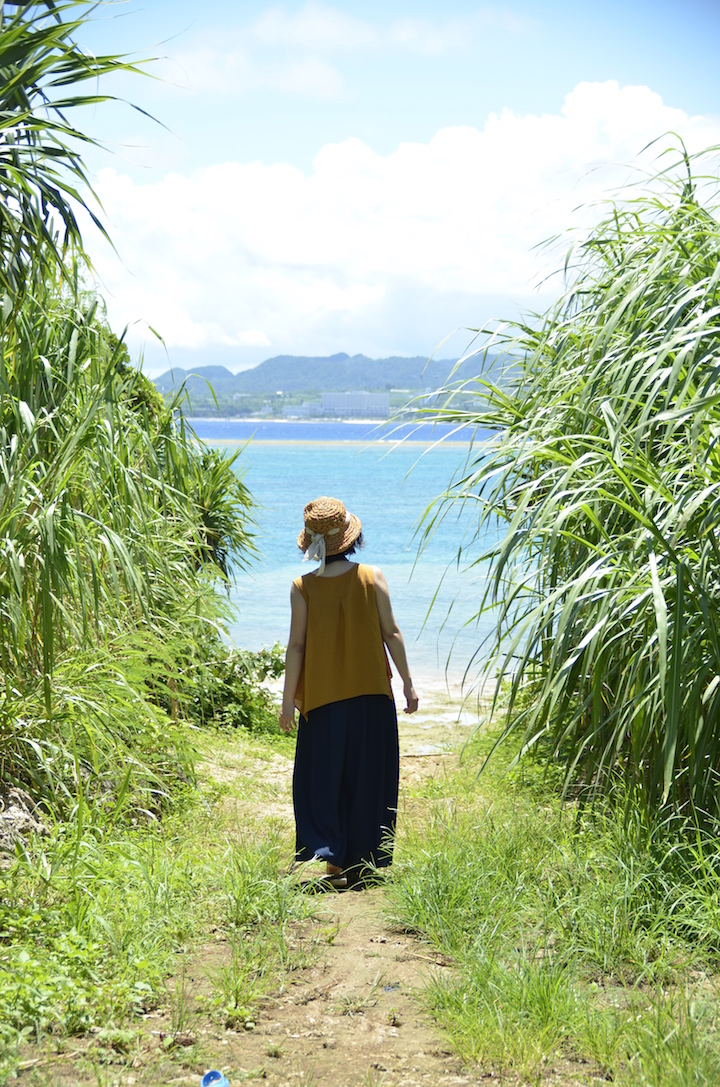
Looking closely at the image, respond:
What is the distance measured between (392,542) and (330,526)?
24.0m

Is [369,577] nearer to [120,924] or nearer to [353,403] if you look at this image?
[120,924]

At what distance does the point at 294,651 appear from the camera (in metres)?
3.77

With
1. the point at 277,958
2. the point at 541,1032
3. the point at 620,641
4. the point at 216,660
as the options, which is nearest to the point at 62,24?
the point at 620,641

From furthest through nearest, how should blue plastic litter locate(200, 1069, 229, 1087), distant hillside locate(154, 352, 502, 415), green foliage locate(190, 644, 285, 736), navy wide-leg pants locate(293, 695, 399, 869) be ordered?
1. distant hillside locate(154, 352, 502, 415)
2. green foliage locate(190, 644, 285, 736)
3. navy wide-leg pants locate(293, 695, 399, 869)
4. blue plastic litter locate(200, 1069, 229, 1087)

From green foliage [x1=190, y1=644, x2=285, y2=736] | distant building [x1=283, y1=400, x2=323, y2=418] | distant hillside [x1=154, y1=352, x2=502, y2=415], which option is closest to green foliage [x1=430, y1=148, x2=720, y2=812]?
green foliage [x1=190, y1=644, x2=285, y2=736]

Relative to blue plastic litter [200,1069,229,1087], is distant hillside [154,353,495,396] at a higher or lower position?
higher

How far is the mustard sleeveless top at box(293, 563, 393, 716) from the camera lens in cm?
371

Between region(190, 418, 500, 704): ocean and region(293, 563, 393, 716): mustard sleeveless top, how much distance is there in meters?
0.23

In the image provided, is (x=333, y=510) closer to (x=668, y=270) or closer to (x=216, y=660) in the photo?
(x=668, y=270)

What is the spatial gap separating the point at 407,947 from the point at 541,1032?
2.22ft

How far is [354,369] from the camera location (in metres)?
114

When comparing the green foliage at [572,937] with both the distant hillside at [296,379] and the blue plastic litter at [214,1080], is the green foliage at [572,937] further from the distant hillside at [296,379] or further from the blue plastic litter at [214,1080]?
the distant hillside at [296,379]

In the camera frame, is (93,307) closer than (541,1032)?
No

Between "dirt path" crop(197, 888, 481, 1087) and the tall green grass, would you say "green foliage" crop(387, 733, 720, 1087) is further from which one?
the tall green grass
